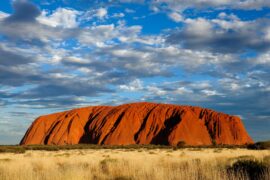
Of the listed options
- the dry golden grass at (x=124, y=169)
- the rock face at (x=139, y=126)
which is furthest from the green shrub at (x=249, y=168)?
the rock face at (x=139, y=126)

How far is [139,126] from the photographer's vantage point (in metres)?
95.8

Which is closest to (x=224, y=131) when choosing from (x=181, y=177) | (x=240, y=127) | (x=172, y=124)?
(x=240, y=127)

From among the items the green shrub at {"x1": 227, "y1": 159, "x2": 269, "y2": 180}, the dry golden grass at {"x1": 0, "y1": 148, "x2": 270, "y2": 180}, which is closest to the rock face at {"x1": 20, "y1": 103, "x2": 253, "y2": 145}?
the dry golden grass at {"x1": 0, "y1": 148, "x2": 270, "y2": 180}

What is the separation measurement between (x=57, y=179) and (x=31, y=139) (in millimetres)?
96654

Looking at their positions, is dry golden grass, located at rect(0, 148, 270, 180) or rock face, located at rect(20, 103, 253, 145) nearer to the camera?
dry golden grass, located at rect(0, 148, 270, 180)

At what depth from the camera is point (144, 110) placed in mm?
101438

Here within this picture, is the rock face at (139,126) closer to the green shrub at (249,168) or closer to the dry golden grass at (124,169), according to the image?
the dry golden grass at (124,169)

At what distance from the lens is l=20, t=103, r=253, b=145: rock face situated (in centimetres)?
9081

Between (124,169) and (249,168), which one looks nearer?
(249,168)

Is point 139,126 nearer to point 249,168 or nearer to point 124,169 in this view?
point 124,169

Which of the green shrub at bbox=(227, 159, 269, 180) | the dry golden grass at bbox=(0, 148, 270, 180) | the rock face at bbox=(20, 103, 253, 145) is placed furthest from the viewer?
the rock face at bbox=(20, 103, 253, 145)

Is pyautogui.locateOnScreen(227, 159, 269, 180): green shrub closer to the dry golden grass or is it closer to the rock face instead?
the dry golden grass

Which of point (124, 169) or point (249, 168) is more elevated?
point (249, 168)

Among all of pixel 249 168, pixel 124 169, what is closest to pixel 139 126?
pixel 124 169
